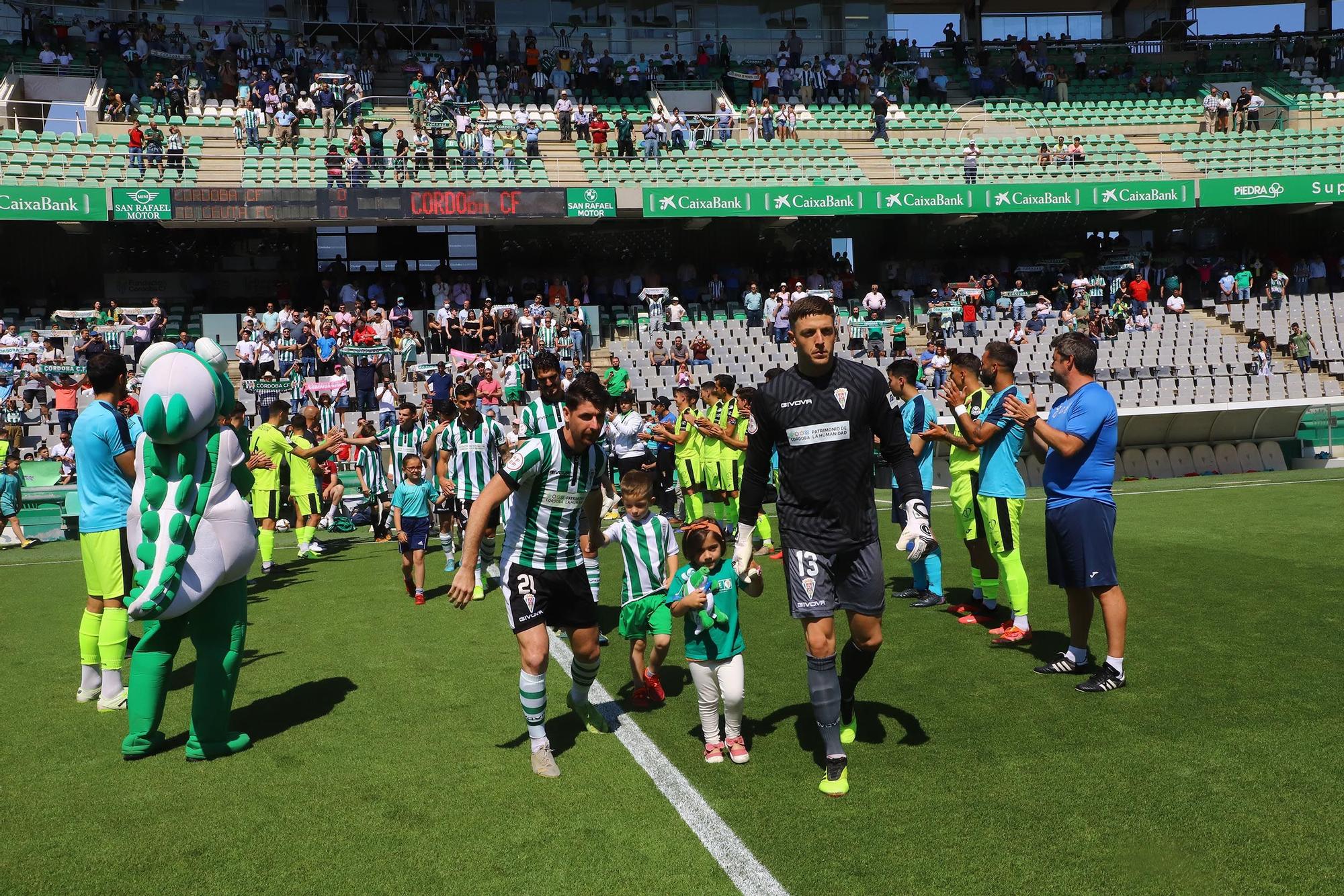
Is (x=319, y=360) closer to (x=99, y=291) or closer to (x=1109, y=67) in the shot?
(x=99, y=291)

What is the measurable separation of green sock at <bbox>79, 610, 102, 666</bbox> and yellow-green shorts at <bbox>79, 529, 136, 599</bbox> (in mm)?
356

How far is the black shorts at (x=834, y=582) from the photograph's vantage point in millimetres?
5082

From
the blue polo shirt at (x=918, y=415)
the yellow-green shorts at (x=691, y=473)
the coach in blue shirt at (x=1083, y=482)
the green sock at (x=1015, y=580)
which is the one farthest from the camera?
the yellow-green shorts at (x=691, y=473)

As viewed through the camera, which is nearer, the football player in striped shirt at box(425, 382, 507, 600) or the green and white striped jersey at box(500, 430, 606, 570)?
the green and white striped jersey at box(500, 430, 606, 570)

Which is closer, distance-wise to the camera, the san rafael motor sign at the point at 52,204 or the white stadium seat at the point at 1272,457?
the white stadium seat at the point at 1272,457

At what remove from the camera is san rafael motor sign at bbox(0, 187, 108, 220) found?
2412cm

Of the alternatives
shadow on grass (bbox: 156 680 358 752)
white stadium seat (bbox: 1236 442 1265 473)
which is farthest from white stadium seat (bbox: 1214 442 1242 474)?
shadow on grass (bbox: 156 680 358 752)

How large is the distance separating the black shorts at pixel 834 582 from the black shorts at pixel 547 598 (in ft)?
3.50

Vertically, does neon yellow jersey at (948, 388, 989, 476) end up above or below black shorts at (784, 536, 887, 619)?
above

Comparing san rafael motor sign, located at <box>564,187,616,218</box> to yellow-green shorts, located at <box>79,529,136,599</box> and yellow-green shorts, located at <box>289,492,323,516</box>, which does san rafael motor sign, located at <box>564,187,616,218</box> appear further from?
yellow-green shorts, located at <box>79,529,136,599</box>

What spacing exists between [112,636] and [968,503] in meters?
5.68

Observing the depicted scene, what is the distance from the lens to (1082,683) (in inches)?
254

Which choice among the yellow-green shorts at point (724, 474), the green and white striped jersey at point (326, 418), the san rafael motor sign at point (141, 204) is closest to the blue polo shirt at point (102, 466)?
the yellow-green shorts at point (724, 474)

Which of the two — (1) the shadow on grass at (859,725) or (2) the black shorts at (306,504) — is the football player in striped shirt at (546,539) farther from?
(2) the black shorts at (306,504)
